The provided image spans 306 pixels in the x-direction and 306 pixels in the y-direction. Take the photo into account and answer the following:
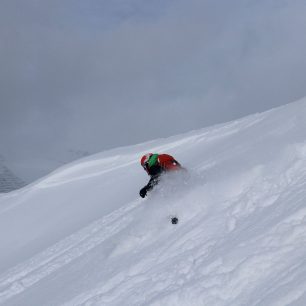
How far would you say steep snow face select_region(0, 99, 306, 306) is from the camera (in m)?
4.75

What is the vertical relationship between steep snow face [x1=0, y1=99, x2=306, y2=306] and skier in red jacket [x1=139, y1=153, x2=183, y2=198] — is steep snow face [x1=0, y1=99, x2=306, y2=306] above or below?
below

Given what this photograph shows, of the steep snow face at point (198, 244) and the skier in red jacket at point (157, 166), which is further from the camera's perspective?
the skier in red jacket at point (157, 166)

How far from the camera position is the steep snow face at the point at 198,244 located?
15.6 ft

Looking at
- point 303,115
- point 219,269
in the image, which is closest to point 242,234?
point 219,269

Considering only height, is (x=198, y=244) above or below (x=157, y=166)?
below

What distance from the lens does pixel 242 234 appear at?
588 centimetres

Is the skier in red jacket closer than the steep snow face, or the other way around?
the steep snow face

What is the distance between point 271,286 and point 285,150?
452 centimetres

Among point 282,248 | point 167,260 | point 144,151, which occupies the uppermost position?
point 144,151

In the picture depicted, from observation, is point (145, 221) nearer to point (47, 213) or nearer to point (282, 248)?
point (282, 248)

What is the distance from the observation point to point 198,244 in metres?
6.45

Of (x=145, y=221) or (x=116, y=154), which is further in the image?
(x=116, y=154)

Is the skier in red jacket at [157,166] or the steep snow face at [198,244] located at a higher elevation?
the skier in red jacket at [157,166]

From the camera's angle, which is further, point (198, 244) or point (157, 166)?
point (157, 166)
